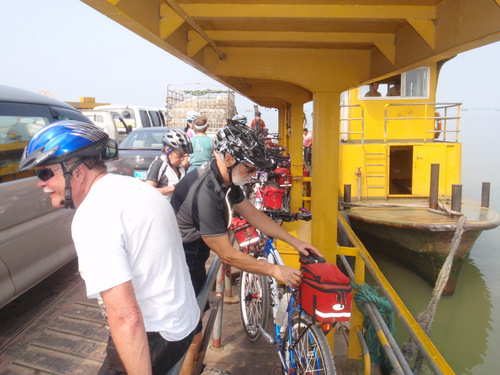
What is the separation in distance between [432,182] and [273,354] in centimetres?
491

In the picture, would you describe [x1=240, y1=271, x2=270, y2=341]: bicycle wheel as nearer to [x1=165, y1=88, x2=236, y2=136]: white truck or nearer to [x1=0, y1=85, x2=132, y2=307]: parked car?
[x1=0, y1=85, x2=132, y2=307]: parked car

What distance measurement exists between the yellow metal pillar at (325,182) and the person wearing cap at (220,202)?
1449mm

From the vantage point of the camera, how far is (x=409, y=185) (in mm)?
10828

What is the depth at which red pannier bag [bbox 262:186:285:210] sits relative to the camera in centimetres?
652

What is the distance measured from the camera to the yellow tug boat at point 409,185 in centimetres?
657

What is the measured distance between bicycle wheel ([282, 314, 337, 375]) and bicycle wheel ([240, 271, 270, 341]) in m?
0.72

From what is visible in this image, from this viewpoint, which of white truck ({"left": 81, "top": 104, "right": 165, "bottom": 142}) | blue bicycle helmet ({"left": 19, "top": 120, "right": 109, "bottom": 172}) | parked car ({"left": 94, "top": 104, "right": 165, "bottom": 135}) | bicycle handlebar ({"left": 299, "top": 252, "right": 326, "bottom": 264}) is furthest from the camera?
parked car ({"left": 94, "top": 104, "right": 165, "bottom": 135})

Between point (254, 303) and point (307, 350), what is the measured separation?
1255 mm

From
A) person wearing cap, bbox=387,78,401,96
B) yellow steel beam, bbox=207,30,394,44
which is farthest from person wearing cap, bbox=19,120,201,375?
person wearing cap, bbox=387,78,401,96

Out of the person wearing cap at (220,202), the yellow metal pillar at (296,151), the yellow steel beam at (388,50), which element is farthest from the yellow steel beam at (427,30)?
the yellow metal pillar at (296,151)

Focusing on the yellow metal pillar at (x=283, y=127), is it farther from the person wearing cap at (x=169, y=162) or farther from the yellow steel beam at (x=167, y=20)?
the yellow steel beam at (x=167, y=20)

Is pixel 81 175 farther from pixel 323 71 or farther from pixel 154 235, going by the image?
pixel 323 71

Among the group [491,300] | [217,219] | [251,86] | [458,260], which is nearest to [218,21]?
[217,219]

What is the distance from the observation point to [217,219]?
2174 millimetres
